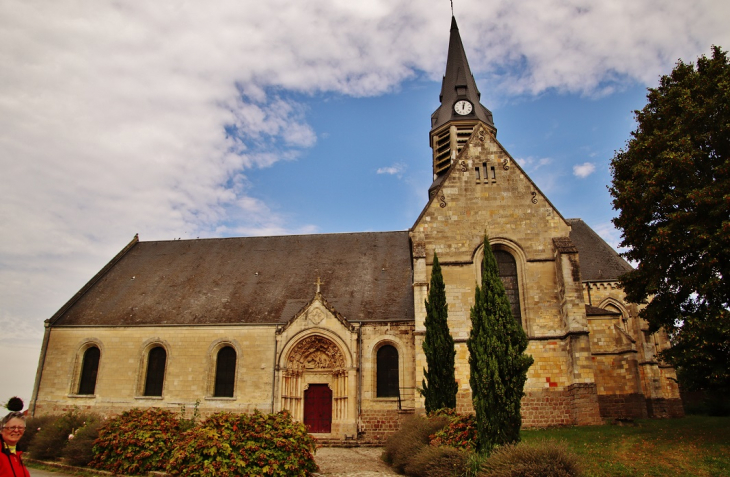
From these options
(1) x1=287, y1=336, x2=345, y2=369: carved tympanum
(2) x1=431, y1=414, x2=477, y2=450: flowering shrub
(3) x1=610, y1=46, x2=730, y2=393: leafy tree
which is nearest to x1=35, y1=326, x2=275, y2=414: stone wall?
(1) x1=287, y1=336, x2=345, y2=369: carved tympanum

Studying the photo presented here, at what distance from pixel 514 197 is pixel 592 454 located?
9421 millimetres

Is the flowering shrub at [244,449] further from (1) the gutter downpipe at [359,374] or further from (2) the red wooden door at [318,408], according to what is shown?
(2) the red wooden door at [318,408]

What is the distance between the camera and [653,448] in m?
10.9

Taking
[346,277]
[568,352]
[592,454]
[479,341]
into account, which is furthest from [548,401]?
[346,277]

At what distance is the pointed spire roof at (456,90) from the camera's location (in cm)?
2748

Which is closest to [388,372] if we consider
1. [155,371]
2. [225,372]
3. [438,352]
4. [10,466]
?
[438,352]

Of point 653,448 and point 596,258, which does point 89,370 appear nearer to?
point 653,448

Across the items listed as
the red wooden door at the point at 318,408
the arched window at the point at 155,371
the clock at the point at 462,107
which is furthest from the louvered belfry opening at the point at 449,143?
the arched window at the point at 155,371

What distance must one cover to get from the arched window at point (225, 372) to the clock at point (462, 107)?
16.7 meters

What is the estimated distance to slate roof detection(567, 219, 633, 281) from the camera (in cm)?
2150

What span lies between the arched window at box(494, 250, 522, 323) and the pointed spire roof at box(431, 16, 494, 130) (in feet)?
36.9

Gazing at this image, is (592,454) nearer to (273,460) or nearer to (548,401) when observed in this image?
(548,401)

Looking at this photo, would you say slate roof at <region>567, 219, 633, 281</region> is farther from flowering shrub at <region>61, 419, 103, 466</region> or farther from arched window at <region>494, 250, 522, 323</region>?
flowering shrub at <region>61, 419, 103, 466</region>

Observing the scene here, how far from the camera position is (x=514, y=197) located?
17969 millimetres
